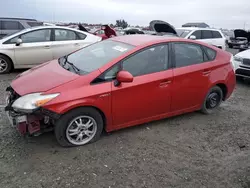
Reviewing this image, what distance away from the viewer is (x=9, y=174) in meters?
3.00

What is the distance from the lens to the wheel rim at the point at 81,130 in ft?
11.5

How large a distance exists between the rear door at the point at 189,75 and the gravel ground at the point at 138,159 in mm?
437

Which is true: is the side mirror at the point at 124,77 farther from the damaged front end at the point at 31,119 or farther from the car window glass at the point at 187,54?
the car window glass at the point at 187,54

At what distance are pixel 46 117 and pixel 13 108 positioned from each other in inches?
16.9

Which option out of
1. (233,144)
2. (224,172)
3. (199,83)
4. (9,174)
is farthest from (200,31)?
(9,174)

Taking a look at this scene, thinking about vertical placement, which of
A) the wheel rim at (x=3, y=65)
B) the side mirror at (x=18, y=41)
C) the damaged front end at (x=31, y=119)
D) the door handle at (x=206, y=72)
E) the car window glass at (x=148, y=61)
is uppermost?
the side mirror at (x=18, y=41)

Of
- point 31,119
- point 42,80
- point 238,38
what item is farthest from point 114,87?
point 238,38

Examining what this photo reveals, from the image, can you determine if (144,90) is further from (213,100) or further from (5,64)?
(5,64)

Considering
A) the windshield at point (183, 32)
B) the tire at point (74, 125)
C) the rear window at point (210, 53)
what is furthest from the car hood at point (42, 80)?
the windshield at point (183, 32)

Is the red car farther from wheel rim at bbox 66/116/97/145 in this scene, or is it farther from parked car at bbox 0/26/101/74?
parked car at bbox 0/26/101/74

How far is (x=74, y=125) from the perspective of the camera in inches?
139

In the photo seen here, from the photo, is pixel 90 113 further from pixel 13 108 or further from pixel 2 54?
pixel 2 54

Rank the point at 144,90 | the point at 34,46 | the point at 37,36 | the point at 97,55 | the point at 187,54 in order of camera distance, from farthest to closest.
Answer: the point at 37,36 < the point at 34,46 < the point at 187,54 < the point at 97,55 < the point at 144,90

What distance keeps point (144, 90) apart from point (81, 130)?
1.11 meters
